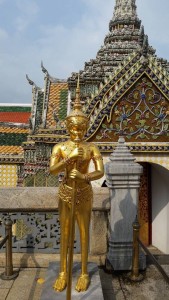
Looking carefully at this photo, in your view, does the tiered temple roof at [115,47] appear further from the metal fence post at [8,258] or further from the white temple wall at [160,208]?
the metal fence post at [8,258]

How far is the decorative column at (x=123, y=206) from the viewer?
12.3 feet

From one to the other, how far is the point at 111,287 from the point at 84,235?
3.08ft

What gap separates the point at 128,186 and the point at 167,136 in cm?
416

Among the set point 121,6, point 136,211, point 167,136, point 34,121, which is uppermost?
point 121,6

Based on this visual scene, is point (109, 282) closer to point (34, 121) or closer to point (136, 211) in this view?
point (136, 211)

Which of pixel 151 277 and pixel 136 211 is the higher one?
pixel 136 211

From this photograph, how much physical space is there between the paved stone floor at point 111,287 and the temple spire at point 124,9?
11273 millimetres

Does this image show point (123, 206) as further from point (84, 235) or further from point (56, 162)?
point (56, 162)

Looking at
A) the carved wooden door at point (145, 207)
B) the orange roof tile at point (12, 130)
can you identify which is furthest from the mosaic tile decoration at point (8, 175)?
the carved wooden door at point (145, 207)

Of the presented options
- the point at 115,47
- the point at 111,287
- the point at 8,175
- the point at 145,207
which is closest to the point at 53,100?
the point at 115,47

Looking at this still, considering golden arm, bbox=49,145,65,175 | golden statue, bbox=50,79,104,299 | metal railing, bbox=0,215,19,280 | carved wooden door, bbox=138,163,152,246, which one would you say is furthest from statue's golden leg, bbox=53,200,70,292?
carved wooden door, bbox=138,163,152,246

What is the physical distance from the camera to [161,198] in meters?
8.51

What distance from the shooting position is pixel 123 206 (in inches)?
150

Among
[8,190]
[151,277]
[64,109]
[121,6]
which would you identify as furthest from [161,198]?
[121,6]
